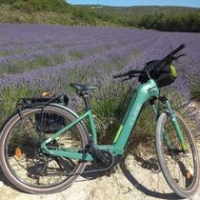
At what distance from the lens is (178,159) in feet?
11.0

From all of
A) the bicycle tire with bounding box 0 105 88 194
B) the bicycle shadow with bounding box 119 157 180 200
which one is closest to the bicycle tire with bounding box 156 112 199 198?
the bicycle shadow with bounding box 119 157 180 200

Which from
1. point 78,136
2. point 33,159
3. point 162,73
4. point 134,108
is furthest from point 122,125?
point 33,159

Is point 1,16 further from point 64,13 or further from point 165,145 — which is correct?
point 165,145

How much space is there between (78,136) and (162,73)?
0.72m

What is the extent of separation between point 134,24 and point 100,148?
229ft

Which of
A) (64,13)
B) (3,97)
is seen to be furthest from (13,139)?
(64,13)

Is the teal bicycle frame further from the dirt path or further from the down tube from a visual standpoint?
the dirt path

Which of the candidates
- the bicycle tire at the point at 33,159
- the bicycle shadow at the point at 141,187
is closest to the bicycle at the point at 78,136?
the bicycle tire at the point at 33,159

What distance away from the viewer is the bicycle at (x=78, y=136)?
9.89ft

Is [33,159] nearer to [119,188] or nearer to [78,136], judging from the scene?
[78,136]

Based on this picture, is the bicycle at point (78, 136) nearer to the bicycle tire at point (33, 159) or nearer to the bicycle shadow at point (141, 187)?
the bicycle tire at point (33, 159)

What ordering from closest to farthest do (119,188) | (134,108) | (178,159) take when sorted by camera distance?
(134,108) < (119,188) < (178,159)

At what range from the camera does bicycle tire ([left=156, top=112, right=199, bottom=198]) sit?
9.91 feet

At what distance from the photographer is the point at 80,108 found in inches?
153
